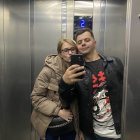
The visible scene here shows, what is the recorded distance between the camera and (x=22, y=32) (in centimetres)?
288

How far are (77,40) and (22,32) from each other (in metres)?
0.99

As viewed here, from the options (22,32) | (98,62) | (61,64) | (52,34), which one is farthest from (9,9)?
(98,62)

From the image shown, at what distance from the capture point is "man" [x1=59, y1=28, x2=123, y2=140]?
2.02m

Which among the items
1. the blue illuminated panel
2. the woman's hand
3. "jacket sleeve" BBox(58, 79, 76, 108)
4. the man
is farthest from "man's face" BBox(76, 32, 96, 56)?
the blue illuminated panel

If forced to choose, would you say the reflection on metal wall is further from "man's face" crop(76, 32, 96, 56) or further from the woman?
"man's face" crop(76, 32, 96, 56)

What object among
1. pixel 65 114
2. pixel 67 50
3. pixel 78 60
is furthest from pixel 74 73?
pixel 65 114

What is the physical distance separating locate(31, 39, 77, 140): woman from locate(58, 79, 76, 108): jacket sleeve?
0.10m

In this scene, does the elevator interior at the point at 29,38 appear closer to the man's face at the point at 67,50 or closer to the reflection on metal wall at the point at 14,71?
the reflection on metal wall at the point at 14,71

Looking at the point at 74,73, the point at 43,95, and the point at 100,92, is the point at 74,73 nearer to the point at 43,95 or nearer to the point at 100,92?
the point at 100,92

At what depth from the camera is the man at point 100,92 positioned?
2020mm

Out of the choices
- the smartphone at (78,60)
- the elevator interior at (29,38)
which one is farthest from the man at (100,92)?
the elevator interior at (29,38)

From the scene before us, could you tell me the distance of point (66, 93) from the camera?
2.00m

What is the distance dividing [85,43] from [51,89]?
1.53ft

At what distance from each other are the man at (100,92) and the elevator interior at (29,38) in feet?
1.56
